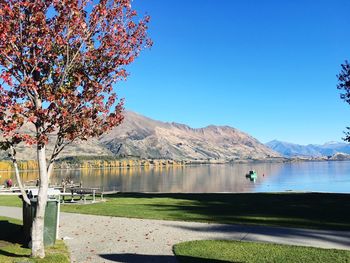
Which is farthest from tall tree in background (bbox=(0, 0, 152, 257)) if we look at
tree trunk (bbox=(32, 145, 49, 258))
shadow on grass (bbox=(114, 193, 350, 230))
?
shadow on grass (bbox=(114, 193, 350, 230))

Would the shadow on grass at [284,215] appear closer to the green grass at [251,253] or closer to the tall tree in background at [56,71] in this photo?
the green grass at [251,253]

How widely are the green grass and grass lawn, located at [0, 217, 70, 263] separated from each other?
386 cm

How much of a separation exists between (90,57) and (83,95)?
1.25m

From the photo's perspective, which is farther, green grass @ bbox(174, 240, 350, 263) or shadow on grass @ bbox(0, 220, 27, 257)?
shadow on grass @ bbox(0, 220, 27, 257)

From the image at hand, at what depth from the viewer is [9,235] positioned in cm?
1656

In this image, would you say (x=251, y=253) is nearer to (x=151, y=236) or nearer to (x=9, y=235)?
(x=151, y=236)

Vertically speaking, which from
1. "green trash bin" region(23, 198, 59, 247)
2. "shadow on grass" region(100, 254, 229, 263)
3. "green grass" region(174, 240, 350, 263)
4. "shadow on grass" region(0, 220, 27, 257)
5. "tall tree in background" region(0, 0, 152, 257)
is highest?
"tall tree in background" region(0, 0, 152, 257)

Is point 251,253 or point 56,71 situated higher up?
point 56,71

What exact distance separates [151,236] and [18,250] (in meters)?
5.10

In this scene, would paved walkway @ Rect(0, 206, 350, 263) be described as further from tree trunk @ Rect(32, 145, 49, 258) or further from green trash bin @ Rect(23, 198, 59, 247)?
tree trunk @ Rect(32, 145, 49, 258)

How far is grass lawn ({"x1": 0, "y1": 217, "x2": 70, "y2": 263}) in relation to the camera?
12.1m

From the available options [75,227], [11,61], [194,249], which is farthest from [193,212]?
[11,61]

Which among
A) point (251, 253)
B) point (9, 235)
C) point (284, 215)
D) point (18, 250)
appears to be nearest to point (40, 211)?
point (18, 250)

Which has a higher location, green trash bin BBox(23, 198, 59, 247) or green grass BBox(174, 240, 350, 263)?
green trash bin BBox(23, 198, 59, 247)
